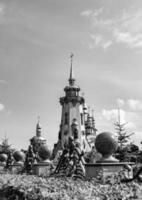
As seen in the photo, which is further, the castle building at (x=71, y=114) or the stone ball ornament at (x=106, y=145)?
the castle building at (x=71, y=114)

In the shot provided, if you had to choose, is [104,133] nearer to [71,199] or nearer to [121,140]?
[71,199]

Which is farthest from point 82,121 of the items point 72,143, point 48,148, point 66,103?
point 72,143

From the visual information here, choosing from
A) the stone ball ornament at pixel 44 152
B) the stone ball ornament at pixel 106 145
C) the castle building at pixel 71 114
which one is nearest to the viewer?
the stone ball ornament at pixel 106 145

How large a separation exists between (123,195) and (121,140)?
4213 cm

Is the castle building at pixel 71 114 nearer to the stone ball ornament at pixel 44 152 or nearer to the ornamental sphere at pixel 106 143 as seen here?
the stone ball ornament at pixel 44 152

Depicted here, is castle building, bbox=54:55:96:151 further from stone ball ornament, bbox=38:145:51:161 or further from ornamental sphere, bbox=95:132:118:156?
ornamental sphere, bbox=95:132:118:156

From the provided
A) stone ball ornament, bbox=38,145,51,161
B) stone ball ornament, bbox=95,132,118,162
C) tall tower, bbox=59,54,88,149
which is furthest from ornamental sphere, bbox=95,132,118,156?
tall tower, bbox=59,54,88,149

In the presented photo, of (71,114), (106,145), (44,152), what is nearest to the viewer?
(106,145)

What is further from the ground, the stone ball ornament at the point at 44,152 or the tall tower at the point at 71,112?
the tall tower at the point at 71,112

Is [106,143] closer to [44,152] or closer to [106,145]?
[106,145]

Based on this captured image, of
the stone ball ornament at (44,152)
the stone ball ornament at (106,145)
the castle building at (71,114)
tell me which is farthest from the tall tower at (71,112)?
the stone ball ornament at (106,145)

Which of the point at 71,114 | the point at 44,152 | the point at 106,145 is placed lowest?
the point at 106,145

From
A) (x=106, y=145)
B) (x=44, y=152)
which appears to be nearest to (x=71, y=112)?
(x=44, y=152)

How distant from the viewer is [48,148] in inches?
788
